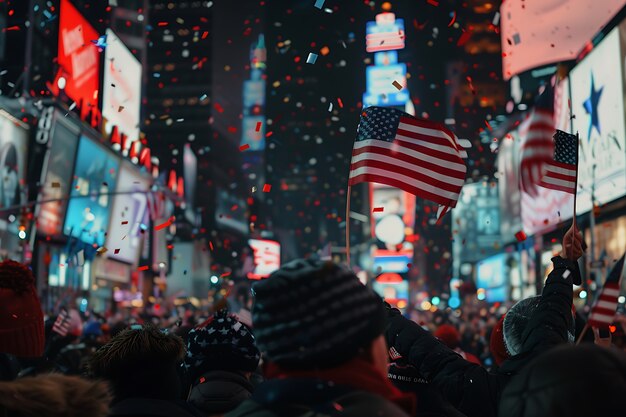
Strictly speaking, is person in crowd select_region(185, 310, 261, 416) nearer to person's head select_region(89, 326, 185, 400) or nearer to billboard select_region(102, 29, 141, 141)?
person's head select_region(89, 326, 185, 400)

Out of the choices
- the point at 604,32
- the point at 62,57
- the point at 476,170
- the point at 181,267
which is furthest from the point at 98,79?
the point at 476,170

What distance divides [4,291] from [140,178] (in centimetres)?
5978

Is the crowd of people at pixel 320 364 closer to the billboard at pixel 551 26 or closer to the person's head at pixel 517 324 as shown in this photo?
the person's head at pixel 517 324

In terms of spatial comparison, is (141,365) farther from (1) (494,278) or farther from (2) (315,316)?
(1) (494,278)

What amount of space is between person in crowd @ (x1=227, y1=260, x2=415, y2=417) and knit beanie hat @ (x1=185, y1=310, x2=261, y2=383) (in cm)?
188

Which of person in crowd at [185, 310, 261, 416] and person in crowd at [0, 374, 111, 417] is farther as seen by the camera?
person in crowd at [185, 310, 261, 416]

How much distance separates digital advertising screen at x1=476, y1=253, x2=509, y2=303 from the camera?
68750 mm

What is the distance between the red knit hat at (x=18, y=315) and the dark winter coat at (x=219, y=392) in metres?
0.89

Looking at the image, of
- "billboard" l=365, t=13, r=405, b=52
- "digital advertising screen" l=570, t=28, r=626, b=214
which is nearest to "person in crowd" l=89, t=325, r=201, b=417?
"digital advertising screen" l=570, t=28, r=626, b=214

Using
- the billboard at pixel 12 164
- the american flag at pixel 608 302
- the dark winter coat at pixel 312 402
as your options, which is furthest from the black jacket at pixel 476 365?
the billboard at pixel 12 164

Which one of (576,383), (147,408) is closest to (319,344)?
(576,383)

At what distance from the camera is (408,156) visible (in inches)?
301

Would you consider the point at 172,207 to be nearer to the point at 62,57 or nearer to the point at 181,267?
the point at 181,267

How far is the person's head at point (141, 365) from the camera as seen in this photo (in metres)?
3.37
